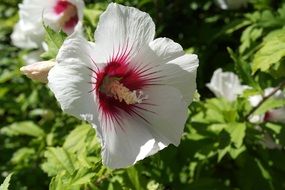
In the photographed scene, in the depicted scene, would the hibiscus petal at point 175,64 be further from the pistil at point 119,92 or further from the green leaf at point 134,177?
the green leaf at point 134,177

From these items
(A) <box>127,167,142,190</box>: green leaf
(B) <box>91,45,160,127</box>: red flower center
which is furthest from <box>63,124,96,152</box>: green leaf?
(B) <box>91,45,160,127</box>: red flower center

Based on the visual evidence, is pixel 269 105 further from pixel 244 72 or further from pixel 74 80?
pixel 74 80

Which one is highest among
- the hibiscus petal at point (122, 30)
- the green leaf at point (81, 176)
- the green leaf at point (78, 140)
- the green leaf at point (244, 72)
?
the hibiscus petal at point (122, 30)

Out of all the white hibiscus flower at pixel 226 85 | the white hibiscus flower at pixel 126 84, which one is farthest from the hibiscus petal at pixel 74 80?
the white hibiscus flower at pixel 226 85

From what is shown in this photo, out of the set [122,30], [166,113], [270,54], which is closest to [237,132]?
[270,54]

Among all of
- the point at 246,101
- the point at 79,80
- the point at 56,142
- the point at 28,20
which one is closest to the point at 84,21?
the point at 28,20

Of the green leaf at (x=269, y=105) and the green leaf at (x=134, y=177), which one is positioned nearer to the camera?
the green leaf at (x=134, y=177)

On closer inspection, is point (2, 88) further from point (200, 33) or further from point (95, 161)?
point (95, 161)
